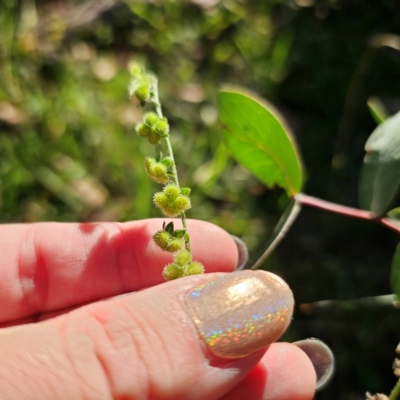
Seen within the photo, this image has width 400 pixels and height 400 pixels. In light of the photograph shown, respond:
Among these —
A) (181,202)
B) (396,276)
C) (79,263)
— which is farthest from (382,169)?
(79,263)

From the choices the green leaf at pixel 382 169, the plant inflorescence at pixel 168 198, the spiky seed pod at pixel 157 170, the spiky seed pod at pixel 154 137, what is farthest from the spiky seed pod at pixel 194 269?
the green leaf at pixel 382 169

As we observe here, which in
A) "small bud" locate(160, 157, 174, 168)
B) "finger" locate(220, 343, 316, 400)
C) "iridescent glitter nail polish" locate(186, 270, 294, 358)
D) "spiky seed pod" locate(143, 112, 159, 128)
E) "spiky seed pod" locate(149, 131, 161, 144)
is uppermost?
"spiky seed pod" locate(143, 112, 159, 128)

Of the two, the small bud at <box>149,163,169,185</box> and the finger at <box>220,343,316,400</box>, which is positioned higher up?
the small bud at <box>149,163,169,185</box>

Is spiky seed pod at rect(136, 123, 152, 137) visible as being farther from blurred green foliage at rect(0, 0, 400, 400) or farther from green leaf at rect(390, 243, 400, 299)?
blurred green foliage at rect(0, 0, 400, 400)

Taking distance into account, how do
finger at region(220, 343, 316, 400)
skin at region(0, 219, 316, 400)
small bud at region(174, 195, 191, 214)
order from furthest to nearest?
finger at region(220, 343, 316, 400) → small bud at region(174, 195, 191, 214) → skin at region(0, 219, 316, 400)

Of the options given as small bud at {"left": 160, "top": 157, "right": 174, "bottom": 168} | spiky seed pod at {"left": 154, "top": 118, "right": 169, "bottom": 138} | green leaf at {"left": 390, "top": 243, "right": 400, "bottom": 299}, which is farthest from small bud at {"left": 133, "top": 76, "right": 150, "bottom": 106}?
green leaf at {"left": 390, "top": 243, "right": 400, "bottom": 299}

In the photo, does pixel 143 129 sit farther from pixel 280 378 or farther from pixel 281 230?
pixel 280 378

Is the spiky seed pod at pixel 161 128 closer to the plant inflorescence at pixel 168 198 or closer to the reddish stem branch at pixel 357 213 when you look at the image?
the plant inflorescence at pixel 168 198
